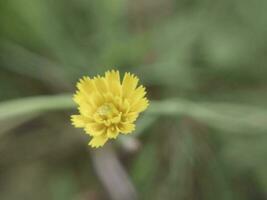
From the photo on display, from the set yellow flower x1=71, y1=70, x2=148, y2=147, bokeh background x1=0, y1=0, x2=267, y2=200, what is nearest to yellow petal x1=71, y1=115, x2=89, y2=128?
yellow flower x1=71, y1=70, x2=148, y2=147

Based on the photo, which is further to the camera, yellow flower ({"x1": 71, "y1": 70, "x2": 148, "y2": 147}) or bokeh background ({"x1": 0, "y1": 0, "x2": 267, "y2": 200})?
bokeh background ({"x1": 0, "y1": 0, "x2": 267, "y2": 200})

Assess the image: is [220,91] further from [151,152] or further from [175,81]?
[151,152]

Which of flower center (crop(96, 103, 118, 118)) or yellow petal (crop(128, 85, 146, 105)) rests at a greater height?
flower center (crop(96, 103, 118, 118))

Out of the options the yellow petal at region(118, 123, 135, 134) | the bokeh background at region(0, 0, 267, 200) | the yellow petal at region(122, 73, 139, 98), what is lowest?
the yellow petal at region(118, 123, 135, 134)

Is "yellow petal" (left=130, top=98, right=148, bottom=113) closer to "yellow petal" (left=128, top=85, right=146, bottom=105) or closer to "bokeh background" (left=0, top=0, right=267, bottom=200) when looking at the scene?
"yellow petal" (left=128, top=85, right=146, bottom=105)

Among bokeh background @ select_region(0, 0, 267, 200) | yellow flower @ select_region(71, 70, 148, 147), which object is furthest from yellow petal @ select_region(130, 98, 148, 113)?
bokeh background @ select_region(0, 0, 267, 200)

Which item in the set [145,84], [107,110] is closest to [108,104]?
[107,110]

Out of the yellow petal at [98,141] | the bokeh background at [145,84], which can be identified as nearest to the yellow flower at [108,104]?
the yellow petal at [98,141]
